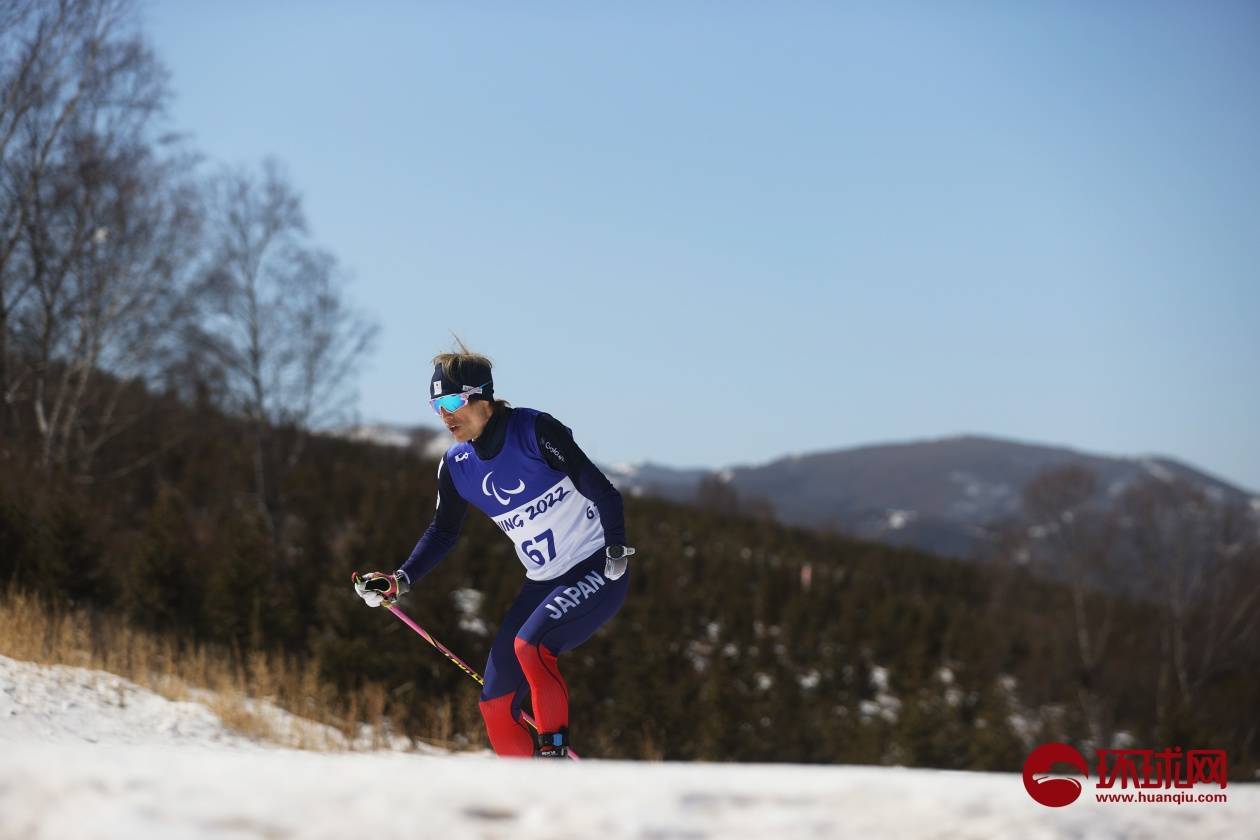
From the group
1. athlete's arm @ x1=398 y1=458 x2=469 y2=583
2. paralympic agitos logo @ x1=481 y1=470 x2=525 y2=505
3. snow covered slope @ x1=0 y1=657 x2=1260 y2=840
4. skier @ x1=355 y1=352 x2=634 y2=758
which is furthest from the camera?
athlete's arm @ x1=398 y1=458 x2=469 y2=583

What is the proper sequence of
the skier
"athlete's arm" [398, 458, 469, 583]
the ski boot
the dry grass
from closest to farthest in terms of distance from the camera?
the ski boot
the skier
"athlete's arm" [398, 458, 469, 583]
the dry grass

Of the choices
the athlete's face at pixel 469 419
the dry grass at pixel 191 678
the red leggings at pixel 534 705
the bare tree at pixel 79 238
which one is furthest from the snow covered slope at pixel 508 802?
the bare tree at pixel 79 238

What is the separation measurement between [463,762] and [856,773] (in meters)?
0.61

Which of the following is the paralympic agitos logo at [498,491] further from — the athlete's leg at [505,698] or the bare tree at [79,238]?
the bare tree at [79,238]

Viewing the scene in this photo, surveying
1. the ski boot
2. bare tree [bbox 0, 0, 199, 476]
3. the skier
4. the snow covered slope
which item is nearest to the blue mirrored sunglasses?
the skier

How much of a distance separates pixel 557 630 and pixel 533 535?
18.6 inches

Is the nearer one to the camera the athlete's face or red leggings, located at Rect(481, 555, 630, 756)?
red leggings, located at Rect(481, 555, 630, 756)

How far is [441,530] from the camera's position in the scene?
15.2ft

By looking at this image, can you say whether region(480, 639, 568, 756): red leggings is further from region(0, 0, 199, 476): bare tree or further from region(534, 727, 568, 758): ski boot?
region(0, 0, 199, 476): bare tree

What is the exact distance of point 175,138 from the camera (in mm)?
16516

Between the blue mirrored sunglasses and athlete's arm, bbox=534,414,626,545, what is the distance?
0.31 meters

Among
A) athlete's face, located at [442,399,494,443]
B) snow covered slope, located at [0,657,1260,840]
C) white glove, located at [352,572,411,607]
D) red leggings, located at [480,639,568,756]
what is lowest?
red leggings, located at [480,639,568,756]

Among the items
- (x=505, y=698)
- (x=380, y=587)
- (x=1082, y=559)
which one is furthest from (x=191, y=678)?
(x=1082, y=559)

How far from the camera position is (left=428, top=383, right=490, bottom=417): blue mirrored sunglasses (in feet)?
13.3
